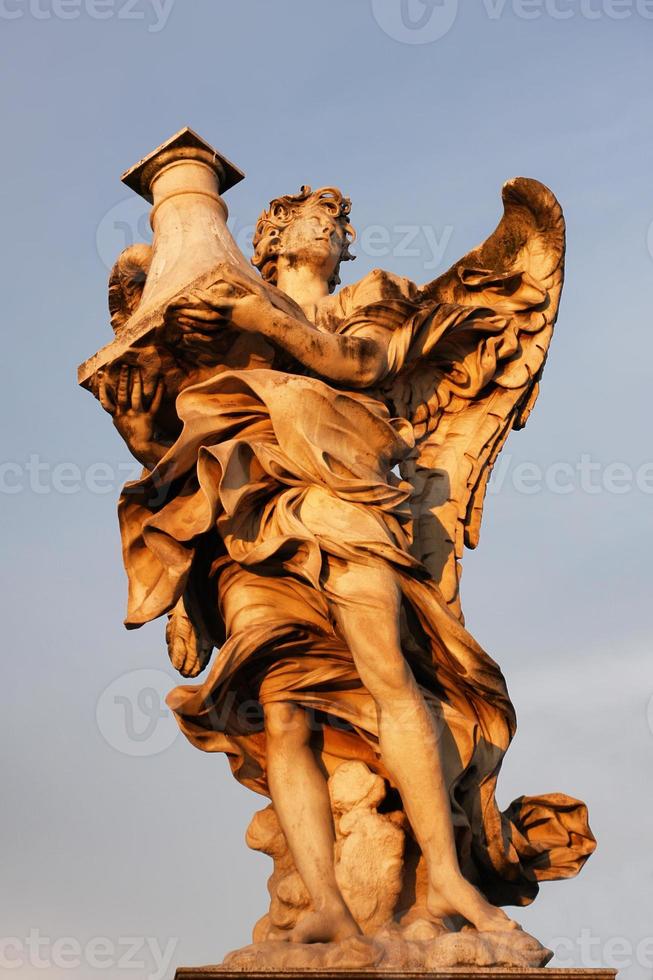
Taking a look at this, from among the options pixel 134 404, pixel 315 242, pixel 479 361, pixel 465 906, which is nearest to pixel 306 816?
pixel 465 906

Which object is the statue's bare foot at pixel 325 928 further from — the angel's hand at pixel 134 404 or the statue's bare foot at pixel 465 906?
the angel's hand at pixel 134 404

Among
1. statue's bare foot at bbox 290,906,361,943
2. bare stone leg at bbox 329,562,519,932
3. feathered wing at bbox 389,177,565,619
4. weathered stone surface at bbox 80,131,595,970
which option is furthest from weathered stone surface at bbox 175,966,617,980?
feathered wing at bbox 389,177,565,619

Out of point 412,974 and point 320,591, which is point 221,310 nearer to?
point 320,591

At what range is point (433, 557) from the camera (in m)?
10.3

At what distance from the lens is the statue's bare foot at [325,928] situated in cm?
880

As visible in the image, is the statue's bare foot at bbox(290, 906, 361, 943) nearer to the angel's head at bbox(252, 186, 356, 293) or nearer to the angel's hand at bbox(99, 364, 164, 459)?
the angel's hand at bbox(99, 364, 164, 459)

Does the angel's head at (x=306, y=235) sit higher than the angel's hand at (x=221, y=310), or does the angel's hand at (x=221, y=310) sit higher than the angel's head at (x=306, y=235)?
the angel's head at (x=306, y=235)

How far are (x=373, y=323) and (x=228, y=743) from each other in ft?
7.54

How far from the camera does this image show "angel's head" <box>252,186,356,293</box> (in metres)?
10.9

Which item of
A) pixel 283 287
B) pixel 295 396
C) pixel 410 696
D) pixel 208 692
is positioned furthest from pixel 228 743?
pixel 283 287

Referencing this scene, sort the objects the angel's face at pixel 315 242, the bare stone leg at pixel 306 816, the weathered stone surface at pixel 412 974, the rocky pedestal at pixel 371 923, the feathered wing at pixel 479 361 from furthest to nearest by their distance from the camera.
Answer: the angel's face at pixel 315 242, the feathered wing at pixel 479 361, the bare stone leg at pixel 306 816, the rocky pedestal at pixel 371 923, the weathered stone surface at pixel 412 974

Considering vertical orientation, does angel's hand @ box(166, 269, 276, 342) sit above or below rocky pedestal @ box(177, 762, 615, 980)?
above

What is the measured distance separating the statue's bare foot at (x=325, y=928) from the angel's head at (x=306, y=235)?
3709mm

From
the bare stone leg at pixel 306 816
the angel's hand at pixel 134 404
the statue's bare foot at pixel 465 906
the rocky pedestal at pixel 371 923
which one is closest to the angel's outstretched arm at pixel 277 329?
the angel's hand at pixel 134 404
